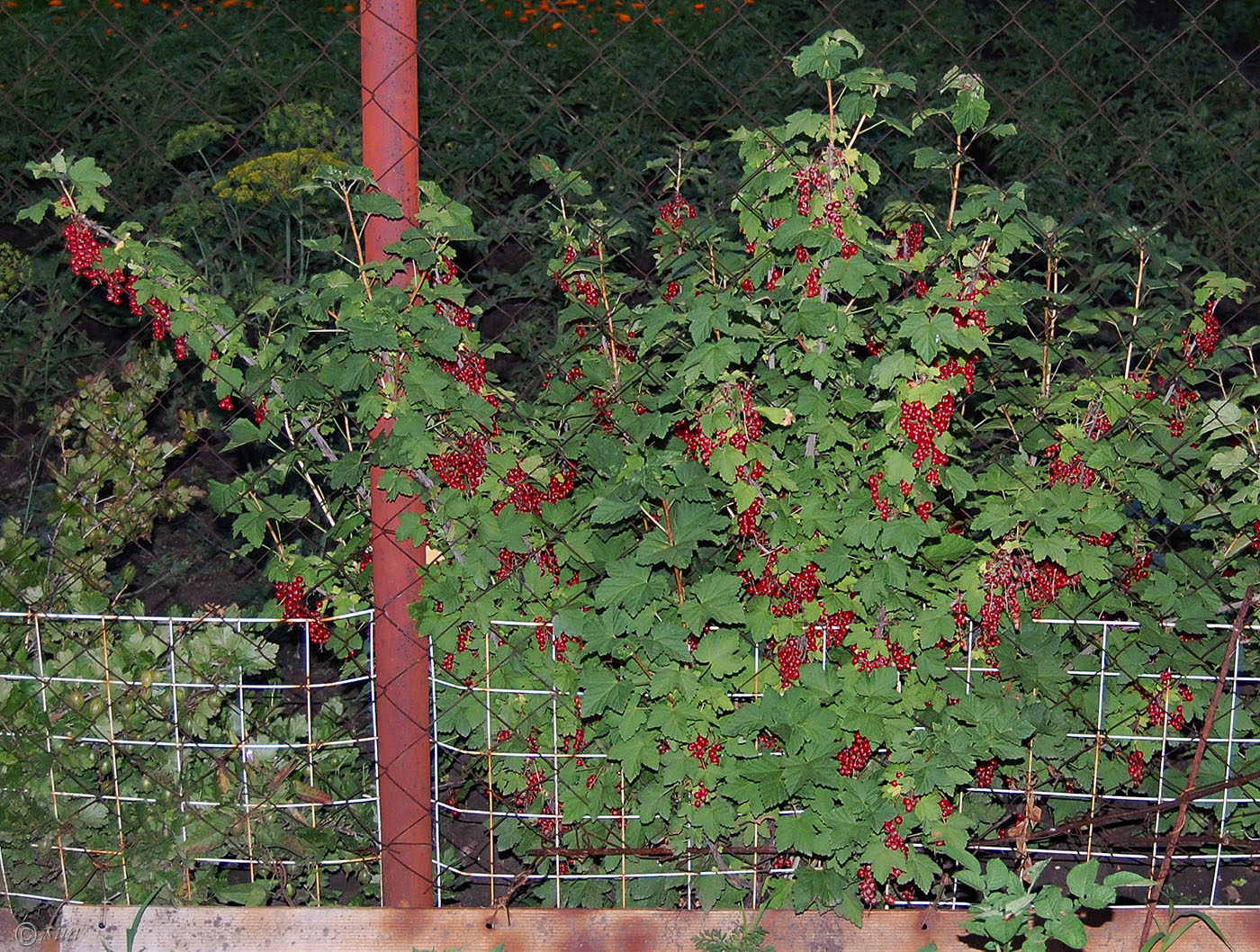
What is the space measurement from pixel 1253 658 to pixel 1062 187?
3431 mm

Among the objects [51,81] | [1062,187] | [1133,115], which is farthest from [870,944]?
[51,81]

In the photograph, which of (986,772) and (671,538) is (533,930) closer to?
(671,538)

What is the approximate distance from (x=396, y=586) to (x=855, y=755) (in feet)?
3.08

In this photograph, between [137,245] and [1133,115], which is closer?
[137,245]

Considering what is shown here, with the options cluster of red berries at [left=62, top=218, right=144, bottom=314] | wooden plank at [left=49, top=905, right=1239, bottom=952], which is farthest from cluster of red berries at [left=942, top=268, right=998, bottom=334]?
cluster of red berries at [left=62, top=218, right=144, bottom=314]

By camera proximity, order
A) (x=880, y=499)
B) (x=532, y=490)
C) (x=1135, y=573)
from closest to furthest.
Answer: (x=880, y=499) → (x=532, y=490) → (x=1135, y=573)

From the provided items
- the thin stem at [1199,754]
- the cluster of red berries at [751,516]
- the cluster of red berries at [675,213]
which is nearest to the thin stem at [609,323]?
the cluster of red berries at [675,213]

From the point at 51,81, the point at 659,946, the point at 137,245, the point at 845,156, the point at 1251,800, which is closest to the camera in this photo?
the point at 845,156

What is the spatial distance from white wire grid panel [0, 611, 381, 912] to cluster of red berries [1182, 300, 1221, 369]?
181 cm

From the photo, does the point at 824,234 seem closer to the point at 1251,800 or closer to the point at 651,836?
the point at 651,836

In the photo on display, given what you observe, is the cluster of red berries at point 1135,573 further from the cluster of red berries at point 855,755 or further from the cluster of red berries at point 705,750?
the cluster of red berries at point 705,750

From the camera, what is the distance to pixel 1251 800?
9.04 feet

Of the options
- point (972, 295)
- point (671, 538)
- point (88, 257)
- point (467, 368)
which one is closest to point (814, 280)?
point (972, 295)

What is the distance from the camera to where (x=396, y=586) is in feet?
8.34
